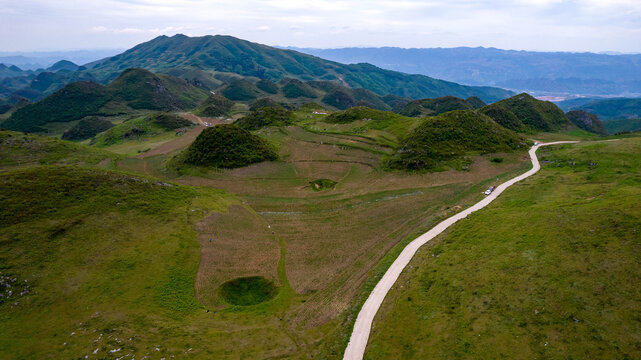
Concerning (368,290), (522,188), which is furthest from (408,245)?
(522,188)

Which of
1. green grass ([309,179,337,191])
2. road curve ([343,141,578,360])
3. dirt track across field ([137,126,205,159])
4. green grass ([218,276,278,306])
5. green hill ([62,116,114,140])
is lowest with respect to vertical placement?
green grass ([218,276,278,306])

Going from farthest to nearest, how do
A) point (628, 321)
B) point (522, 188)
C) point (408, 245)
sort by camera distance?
point (522, 188)
point (408, 245)
point (628, 321)

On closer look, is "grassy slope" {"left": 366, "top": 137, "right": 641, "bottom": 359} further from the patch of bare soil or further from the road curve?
the patch of bare soil

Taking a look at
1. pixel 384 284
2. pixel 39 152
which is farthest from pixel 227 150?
pixel 384 284

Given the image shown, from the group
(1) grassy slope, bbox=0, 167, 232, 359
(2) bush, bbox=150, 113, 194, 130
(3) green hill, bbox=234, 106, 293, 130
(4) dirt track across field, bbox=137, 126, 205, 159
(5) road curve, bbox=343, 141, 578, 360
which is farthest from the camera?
(2) bush, bbox=150, 113, 194, 130

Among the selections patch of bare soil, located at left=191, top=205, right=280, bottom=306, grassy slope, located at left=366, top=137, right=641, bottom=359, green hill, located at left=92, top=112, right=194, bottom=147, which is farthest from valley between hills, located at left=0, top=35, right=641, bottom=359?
green hill, located at left=92, top=112, right=194, bottom=147

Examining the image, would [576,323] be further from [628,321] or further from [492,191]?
[492,191]

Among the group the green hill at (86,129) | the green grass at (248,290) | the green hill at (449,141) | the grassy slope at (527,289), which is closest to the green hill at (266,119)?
the green hill at (449,141)

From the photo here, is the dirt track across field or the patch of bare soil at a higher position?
the dirt track across field
